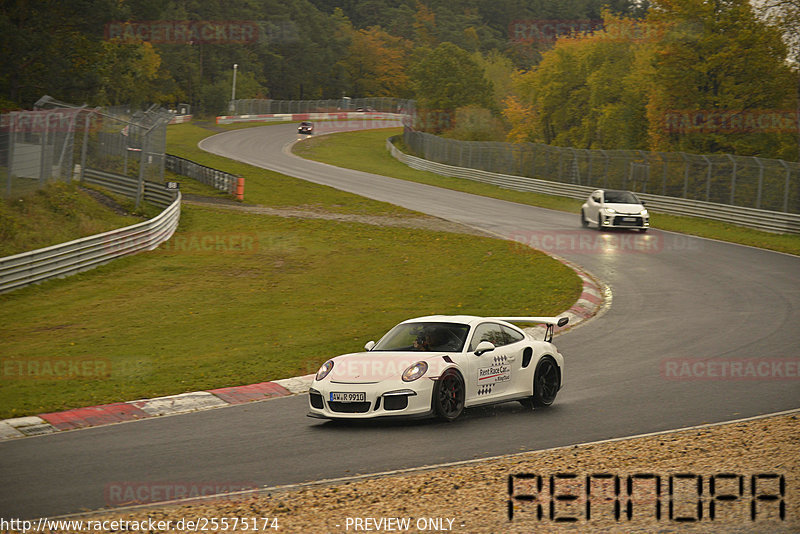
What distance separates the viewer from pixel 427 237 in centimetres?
3020

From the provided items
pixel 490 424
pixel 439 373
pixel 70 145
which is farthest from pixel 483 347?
pixel 70 145

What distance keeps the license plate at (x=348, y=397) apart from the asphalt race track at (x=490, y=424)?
1.23 ft

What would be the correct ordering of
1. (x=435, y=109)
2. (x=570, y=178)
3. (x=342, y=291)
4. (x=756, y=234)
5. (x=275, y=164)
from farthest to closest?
(x=435, y=109) < (x=275, y=164) < (x=570, y=178) < (x=756, y=234) < (x=342, y=291)

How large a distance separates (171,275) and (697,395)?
15.4 metres

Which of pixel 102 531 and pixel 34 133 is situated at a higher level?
pixel 34 133

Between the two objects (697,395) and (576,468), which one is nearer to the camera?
(576,468)

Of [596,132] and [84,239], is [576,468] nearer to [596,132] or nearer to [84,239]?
[84,239]

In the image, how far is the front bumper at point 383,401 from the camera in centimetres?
1015

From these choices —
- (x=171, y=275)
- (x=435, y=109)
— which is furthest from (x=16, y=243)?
(x=435, y=109)

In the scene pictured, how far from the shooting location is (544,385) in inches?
460

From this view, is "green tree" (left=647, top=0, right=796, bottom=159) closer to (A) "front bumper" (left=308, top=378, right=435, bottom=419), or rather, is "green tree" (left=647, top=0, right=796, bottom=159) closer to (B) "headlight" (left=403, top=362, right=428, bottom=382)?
(B) "headlight" (left=403, top=362, right=428, bottom=382)

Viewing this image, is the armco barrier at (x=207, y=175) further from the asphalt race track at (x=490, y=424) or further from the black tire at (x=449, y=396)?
the black tire at (x=449, y=396)
